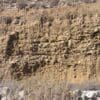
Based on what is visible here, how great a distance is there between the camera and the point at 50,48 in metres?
18.3

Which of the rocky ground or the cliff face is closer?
the rocky ground

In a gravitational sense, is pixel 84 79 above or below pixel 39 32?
below

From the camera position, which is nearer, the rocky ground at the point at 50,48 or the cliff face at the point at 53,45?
the rocky ground at the point at 50,48

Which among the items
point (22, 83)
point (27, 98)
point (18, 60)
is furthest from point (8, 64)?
point (27, 98)

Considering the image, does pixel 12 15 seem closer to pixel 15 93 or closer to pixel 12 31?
pixel 12 31

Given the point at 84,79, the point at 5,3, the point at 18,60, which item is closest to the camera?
the point at 84,79

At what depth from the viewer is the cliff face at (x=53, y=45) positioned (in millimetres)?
17562

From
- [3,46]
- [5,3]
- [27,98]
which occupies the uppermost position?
[5,3]

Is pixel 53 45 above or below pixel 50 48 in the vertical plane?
above

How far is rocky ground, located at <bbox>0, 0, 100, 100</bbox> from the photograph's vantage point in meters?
17.3

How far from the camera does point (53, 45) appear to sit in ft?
60.0

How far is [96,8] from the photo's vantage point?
738 inches

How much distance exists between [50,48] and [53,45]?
0.59 ft

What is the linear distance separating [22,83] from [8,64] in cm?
159
